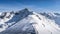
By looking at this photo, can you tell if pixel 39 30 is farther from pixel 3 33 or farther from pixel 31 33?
pixel 3 33

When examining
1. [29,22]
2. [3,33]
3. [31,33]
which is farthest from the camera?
[29,22]

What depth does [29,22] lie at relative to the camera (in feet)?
595

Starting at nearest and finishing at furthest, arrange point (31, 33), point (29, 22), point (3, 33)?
point (31, 33), point (3, 33), point (29, 22)

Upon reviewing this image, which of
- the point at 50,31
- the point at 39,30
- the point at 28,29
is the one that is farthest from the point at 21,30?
the point at 50,31

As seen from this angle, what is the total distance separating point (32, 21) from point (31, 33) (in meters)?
27.9

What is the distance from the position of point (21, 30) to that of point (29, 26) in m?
9.88

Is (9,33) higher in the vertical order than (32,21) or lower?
lower

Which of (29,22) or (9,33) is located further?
(29,22)

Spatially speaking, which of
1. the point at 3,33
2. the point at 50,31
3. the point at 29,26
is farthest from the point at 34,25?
the point at 3,33

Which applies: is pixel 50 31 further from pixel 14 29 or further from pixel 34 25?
pixel 14 29

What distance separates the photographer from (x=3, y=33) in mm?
169125

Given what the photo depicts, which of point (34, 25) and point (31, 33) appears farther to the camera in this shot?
point (34, 25)

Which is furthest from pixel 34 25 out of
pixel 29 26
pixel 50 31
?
pixel 50 31

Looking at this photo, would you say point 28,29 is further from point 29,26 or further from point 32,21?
point 32,21
